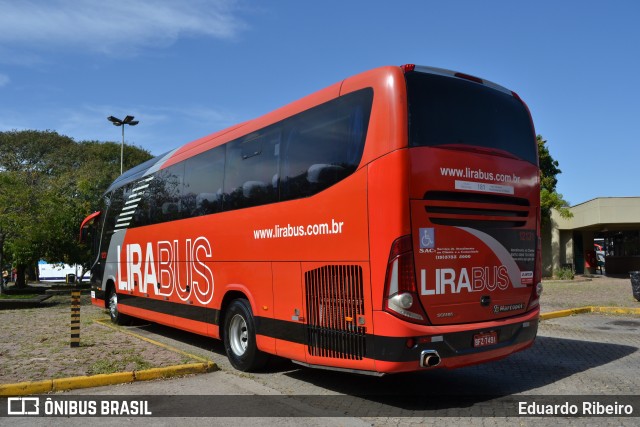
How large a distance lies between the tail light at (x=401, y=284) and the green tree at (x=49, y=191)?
24401 mm

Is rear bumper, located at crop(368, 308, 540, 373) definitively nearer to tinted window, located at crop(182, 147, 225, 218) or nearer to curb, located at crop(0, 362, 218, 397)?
curb, located at crop(0, 362, 218, 397)

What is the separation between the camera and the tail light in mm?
5820

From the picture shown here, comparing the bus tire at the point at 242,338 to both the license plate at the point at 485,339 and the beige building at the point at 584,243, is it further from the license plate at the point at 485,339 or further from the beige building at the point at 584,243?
the beige building at the point at 584,243

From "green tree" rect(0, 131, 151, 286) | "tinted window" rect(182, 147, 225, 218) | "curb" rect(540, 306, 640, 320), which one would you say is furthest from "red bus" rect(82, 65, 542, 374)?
"green tree" rect(0, 131, 151, 286)

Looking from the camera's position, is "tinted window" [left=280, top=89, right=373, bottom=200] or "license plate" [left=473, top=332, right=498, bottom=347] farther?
"tinted window" [left=280, top=89, right=373, bottom=200]

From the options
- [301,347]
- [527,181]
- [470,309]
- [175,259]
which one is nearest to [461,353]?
[470,309]

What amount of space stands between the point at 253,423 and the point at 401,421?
1532mm

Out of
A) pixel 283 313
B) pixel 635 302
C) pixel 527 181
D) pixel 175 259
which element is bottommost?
pixel 635 302

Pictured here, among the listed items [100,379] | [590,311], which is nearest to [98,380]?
[100,379]

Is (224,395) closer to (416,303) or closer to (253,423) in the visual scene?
(253,423)

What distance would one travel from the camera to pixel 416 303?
5.89 meters

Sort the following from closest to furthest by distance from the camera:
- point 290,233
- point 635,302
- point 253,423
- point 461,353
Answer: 1. point 253,423
2. point 461,353
3. point 290,233
4. point 635,302

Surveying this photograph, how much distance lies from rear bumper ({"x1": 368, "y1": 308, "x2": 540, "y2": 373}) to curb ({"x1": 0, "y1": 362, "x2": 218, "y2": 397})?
10.3 ft

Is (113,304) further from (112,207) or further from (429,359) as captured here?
(429,359)
